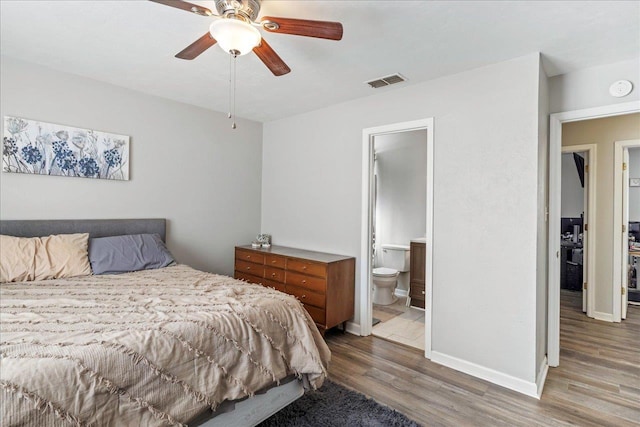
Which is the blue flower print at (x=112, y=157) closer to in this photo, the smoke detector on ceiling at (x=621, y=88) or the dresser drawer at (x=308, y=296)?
the dresser drawer at (x=308, y=296)

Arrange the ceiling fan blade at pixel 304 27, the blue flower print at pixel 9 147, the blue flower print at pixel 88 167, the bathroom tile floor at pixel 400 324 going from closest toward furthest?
the ceiling fan blade at pixel 304 27 < the blue flower print at pixel 9 147 < the blue flower print at pixel 88 167 < the bathroom tile floor at pixel 400 324

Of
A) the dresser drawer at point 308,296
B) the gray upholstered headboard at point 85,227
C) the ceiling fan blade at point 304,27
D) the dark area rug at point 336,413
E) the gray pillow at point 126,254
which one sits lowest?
the dark area rug at point 336,413

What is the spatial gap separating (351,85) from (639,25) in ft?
6.50

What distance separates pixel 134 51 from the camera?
2.48 metres

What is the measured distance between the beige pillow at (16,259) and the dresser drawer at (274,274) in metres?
2.03

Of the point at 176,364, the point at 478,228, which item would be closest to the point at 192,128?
the point at 176,364

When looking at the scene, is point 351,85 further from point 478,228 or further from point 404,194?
point 404,194

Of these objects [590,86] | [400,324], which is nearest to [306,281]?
[400,324]

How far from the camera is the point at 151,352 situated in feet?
4.66

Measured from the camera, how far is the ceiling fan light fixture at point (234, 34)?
1.63 m

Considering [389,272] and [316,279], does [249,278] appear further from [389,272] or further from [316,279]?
[389,272]

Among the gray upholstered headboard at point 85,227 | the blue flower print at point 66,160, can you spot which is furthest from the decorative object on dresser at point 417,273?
the blue flower print at point 66,160

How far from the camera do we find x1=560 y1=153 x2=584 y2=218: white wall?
5.84 metres

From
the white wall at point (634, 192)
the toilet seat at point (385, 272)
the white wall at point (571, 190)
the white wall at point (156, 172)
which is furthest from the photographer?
the white wall at point (571, 190)
